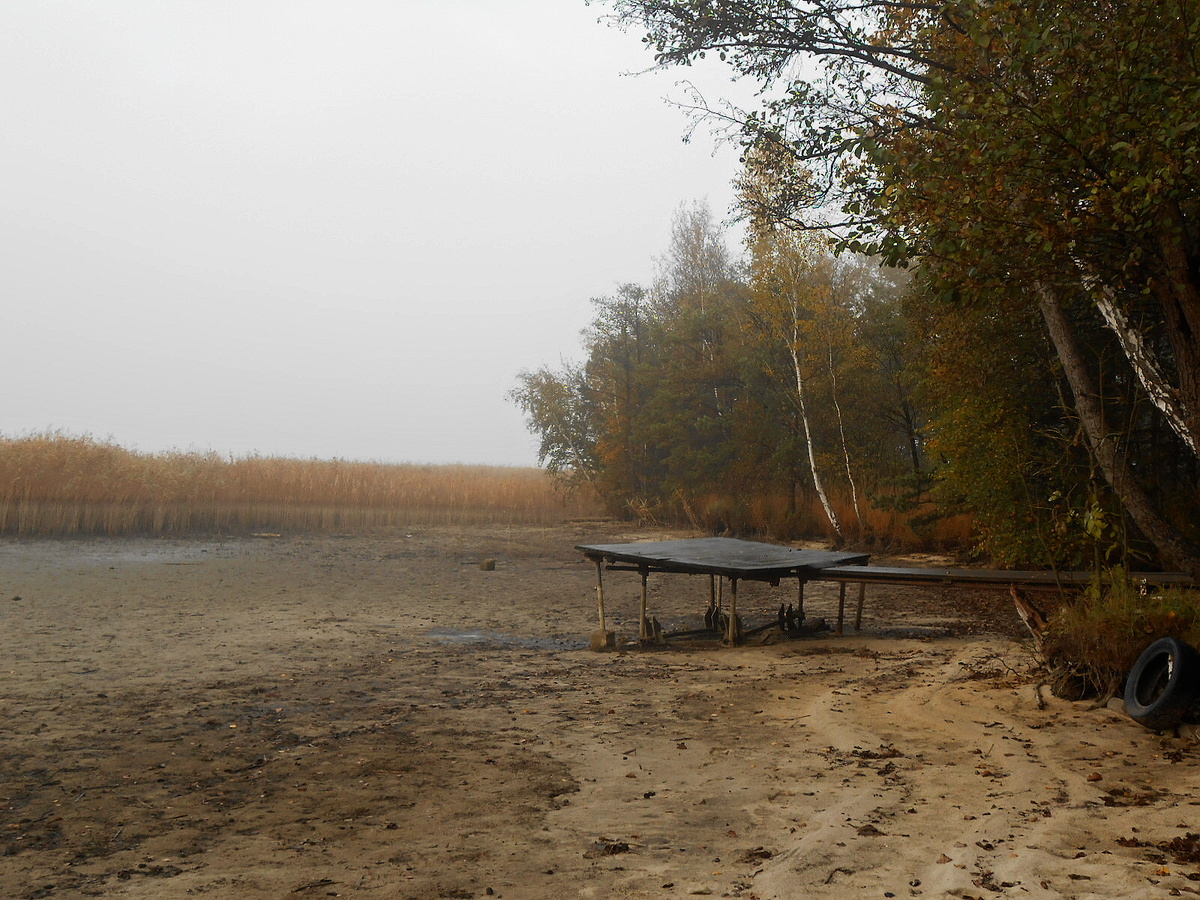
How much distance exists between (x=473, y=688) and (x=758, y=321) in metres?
19.2

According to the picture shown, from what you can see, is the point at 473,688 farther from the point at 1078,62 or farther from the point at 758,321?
the point at 758,321

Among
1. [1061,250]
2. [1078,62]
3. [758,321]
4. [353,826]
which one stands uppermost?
[758,321]

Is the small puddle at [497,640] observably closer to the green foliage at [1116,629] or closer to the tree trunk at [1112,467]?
the green foliage at [1116,629]

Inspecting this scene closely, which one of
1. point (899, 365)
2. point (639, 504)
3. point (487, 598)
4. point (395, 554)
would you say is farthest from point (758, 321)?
point (487, 598)

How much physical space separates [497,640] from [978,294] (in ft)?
20.0

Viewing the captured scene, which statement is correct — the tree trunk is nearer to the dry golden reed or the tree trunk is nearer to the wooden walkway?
the wooden walkway

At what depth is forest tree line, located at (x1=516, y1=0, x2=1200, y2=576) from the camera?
5992 mm

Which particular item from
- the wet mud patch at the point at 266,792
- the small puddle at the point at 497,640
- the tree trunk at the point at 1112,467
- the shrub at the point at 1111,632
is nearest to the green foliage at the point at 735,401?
the tree trunk at the point at 1112,467

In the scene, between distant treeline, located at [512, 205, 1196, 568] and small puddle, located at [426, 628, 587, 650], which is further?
distant treeline, located at [512, 205, 1196, 568]

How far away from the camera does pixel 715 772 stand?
5.51 metres

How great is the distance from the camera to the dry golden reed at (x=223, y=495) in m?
22.8

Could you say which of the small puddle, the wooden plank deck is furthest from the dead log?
the small puddle

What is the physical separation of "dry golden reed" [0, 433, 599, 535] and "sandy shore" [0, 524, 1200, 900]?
43.2 ft

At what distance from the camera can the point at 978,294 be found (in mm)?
6746
